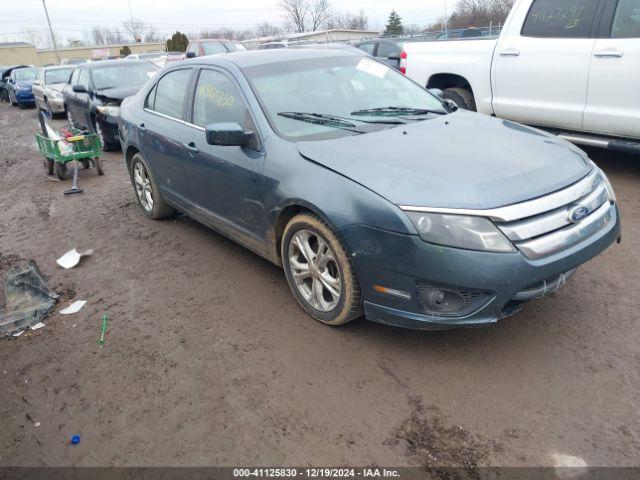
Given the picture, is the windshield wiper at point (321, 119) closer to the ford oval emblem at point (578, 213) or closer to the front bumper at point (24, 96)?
the ford oval emblem at point (578, 213)

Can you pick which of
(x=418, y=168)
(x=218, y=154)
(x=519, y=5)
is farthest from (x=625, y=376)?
(x=519, y=5)

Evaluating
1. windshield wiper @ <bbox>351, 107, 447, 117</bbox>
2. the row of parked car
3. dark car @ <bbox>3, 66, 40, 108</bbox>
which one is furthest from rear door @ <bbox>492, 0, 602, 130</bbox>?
dark car @ <bbox>3, 66, 40, 108</bbox>

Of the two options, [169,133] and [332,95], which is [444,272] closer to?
[332,95]

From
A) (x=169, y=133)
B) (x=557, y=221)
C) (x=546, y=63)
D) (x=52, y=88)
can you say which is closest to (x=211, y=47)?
(x=52, y=88)

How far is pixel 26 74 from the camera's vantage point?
74.0ft

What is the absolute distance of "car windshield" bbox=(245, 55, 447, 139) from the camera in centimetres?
370

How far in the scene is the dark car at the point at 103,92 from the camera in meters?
9.63

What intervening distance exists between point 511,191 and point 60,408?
9.08ft

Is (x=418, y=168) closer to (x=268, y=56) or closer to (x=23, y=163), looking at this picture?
(x=268, y=56)

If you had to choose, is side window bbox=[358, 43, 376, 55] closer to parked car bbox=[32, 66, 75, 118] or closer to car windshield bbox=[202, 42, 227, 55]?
car windshield bbox=[202, 42, 227, 55]

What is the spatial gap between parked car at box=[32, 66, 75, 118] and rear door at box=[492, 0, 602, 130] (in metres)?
12.5

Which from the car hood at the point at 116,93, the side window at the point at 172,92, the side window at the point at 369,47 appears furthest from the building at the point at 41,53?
the side window at the point at 172,92

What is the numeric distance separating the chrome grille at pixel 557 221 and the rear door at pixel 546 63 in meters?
3.01

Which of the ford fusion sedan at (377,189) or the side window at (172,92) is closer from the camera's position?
the ford fusion sedan at (377,189)
